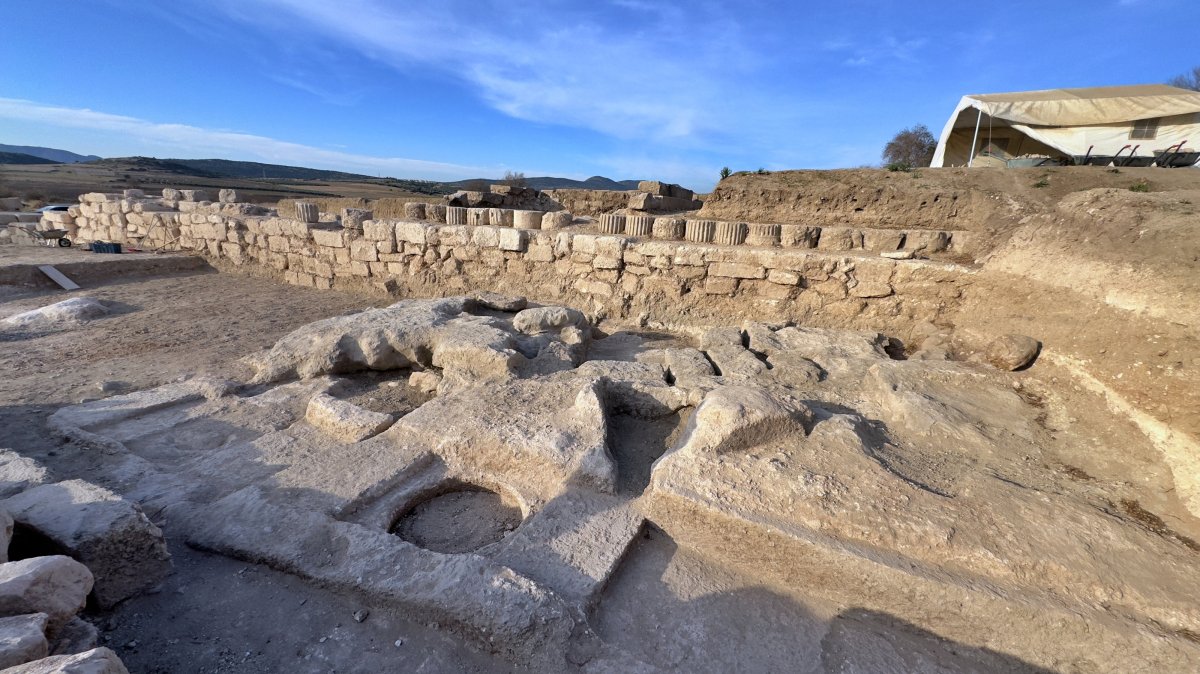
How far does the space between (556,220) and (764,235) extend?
9.30 ft

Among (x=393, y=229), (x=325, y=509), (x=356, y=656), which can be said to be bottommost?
(x=356, y=656)

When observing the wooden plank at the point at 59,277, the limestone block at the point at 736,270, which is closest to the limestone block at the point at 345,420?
the limestone block at the point at 736,270

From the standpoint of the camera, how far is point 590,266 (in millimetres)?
6105

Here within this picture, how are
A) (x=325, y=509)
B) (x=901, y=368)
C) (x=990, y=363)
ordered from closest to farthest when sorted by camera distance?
(x=325, y=509) < (x=901, y=368) < (x=990, y=363)

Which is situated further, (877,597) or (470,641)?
(877,597)

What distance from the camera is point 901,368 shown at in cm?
359

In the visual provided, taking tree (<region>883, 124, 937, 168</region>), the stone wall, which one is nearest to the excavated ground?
the stone wall

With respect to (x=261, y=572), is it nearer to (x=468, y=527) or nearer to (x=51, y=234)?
(x=468, y=527)

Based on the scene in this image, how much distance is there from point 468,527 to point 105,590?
1.45m

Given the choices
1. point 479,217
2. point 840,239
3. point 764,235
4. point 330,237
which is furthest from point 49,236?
point 840,239

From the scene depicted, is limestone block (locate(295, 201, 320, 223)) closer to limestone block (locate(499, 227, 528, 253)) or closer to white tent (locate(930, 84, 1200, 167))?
limestone block (locate(499, 227, 528, 253))

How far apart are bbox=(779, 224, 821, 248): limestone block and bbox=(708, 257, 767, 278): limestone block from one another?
2.15 ft

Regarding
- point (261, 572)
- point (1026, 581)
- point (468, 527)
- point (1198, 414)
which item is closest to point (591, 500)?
point (468, 527)

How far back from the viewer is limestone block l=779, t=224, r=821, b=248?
223 inches
